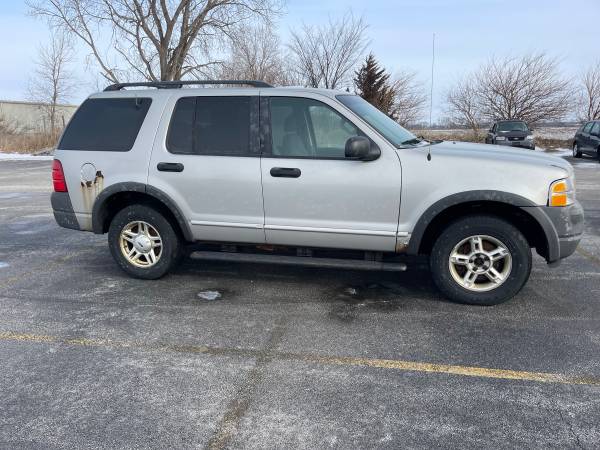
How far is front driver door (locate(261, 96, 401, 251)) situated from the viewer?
→ 4.34 m

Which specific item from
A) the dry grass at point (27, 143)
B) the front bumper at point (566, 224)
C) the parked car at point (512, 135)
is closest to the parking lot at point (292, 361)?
the front bumper at point (566, 224)

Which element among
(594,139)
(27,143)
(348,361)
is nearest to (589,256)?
(348,361)

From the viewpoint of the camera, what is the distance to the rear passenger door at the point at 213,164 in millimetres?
4648

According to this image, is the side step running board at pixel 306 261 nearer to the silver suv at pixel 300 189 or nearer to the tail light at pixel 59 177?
the silver suv at pixel 300 189

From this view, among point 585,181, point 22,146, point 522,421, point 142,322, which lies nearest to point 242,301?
point 142,322

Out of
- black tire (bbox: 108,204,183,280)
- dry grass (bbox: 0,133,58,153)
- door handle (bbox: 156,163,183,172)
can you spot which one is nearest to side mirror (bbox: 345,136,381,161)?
door handle (bbox: 156,163,183,172)

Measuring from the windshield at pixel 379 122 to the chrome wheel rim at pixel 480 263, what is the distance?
3.58 ft

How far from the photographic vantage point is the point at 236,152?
4.68 m

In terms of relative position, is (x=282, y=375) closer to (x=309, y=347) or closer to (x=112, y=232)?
(x=309, y=347)

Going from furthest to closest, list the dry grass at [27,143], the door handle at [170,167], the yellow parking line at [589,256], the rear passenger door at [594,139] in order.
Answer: the dry grass at [27,143]
the rear passenger door at [594,139]
the yellow parking line at [589,256]
the door handle at [170,167]

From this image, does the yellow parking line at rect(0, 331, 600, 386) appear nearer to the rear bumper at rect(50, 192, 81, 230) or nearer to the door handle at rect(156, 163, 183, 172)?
the rear bumper at rect(50, 192, 81, 230)

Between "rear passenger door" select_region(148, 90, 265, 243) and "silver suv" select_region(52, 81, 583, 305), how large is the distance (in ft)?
0.04

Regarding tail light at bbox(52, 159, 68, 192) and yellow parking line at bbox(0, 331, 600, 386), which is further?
tail light at bbox(52, 159, 68, 192)

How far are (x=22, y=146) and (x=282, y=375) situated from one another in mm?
31351
